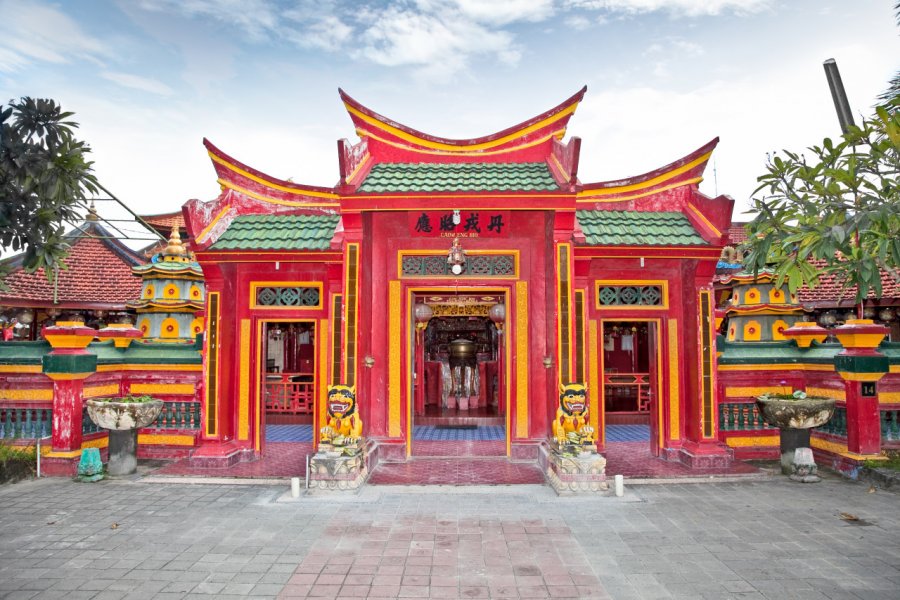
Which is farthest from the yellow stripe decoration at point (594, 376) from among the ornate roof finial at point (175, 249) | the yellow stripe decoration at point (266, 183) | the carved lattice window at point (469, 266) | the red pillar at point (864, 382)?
the ornate roof finial at point (175, 249)

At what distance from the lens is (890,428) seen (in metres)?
9.04

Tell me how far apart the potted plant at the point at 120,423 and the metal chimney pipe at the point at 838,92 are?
40.2ft

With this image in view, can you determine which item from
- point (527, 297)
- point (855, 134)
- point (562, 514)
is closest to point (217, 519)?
point (562, 514)

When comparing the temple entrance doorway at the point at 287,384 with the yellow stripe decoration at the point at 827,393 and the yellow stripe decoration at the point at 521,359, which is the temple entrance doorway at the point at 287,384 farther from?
the yellow stripe decoration at the point at 827,393

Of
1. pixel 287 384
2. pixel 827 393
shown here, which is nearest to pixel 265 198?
pixel 287 384

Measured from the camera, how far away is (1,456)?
862cm

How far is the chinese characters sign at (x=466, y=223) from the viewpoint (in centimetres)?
941

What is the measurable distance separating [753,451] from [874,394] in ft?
7.09

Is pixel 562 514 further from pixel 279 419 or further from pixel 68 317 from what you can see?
pixel 68 317

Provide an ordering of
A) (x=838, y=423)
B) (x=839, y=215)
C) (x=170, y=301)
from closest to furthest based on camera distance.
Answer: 1. (x=839, y=215)
2. (x=838, y=423)
3. (x=170, y=301)

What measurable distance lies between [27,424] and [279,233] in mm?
5155

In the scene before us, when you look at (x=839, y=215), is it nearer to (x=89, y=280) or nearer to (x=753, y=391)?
(x=753, y=391)

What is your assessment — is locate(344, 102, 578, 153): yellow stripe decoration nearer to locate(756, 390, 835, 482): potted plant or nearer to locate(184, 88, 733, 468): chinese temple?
locate(184, 88, 733, 468): chinese temple

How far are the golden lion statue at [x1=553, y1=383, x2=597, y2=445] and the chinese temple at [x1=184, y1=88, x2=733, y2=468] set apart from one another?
1.12ft
